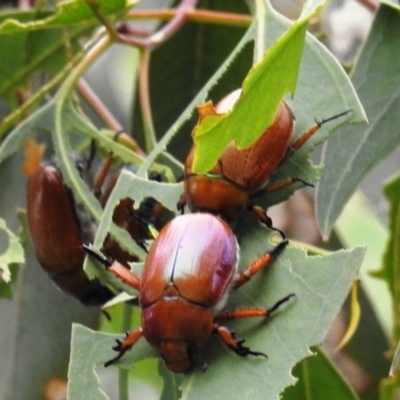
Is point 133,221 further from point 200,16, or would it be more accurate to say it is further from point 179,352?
point 200,16

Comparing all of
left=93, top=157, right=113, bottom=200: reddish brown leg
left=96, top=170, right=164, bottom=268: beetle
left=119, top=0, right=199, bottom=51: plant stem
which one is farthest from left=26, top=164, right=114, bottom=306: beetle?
left=119, top=0, right=199, bottom=51: plant stem

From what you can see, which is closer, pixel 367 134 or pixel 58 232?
pixel 367 134

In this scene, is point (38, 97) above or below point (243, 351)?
above

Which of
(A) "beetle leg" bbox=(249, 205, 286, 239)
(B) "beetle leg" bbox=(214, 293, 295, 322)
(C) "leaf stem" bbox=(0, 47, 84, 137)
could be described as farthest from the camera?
(C) "leaf stem" bbox=(0, 47, 84, 137)

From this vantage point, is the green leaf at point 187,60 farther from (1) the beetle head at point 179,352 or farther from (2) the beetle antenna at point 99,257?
(1) the beetle head at point 179,352

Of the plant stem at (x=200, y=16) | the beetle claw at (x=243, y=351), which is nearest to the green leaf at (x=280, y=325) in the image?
the beetle claw at (x=243, y=351)

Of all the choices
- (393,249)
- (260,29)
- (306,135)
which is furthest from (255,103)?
(393,249)

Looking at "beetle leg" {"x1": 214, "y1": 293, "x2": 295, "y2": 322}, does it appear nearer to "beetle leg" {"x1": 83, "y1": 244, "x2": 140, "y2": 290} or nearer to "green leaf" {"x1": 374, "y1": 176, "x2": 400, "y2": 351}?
"beetle leg" {"x1": 83, "y1": 244, "x2": 140, "y2": 290}
